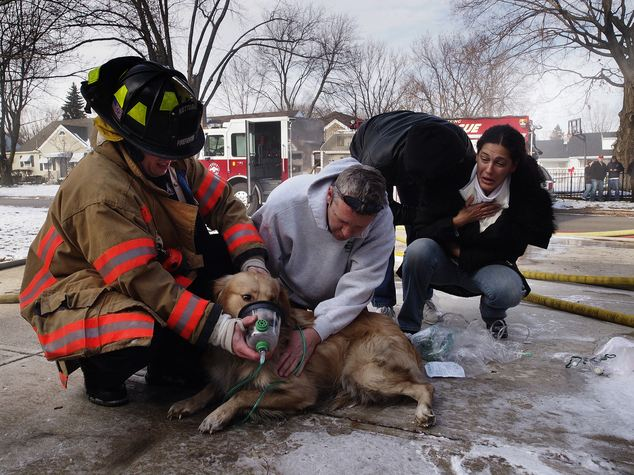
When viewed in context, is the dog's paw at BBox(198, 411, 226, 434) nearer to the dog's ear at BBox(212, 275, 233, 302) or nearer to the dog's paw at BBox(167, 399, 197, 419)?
the dog's paw at BBox(167, 399, 197, 419)

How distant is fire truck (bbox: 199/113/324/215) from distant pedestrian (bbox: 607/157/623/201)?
11.6 m

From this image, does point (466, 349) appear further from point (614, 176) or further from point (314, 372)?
point (614, 176)

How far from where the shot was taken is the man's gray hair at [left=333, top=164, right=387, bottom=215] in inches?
103

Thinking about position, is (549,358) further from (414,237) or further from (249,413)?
(249,413)

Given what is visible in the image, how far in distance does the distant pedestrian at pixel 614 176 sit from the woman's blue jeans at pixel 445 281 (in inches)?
775

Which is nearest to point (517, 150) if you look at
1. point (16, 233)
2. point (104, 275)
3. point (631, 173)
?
point (104, 275)

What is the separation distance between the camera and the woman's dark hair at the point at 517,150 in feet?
11.1

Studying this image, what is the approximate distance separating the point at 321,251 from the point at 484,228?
122cm

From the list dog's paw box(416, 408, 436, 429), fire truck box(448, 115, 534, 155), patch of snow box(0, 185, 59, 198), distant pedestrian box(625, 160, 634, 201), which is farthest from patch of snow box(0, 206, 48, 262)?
distant pedestrian box(625, 160, 634, 201)

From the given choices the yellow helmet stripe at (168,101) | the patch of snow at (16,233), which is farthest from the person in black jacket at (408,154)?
the patch of snow at (16,233)

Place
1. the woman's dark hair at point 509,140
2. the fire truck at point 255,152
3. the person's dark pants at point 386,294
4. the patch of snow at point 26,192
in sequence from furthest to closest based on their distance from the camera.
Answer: the patch of snow at point 26,192, the fire truck at point 255,152, the person's dark pants at point 386,294, the woman's dark hair at point 509,140

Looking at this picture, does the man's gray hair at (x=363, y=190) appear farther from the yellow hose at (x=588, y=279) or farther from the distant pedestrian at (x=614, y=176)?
the distant pedestrian at (x=614, y=176)

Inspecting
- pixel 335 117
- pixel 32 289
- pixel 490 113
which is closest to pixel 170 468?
pixel 32 289

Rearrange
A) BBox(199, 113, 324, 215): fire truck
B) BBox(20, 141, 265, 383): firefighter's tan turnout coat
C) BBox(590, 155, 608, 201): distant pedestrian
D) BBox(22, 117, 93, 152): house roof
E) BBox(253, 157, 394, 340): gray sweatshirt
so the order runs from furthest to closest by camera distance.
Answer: BBox(22, 117, 93, 152): house roof, BBox(590, 155, 608, 201): distant pedestrian, BBox(199, 113, 324, 215): fire truck, BBox(253, 157, 394, 340): gray sweatshirt, BBox(20, 141, 265, 383): firefighter's tan turnout coat
